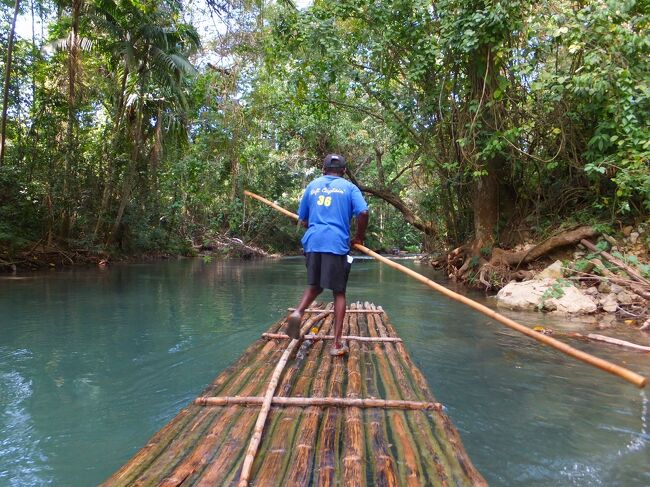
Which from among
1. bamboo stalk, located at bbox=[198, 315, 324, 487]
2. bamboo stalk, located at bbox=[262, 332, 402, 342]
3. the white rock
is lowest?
bamboo stalk, located at bbox=[198, 315, 324, 487]

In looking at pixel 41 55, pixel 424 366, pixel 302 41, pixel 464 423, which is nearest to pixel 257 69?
pixel 302 41

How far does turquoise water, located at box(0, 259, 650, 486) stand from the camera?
258 cm

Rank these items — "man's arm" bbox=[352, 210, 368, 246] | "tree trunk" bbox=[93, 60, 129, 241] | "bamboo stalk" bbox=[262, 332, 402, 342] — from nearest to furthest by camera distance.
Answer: "man's arm" bbox=[352, 210, 368, 246]
"bamboo stalk" bbox=[262, 332, 402, 342]
"tree trunk" bbox=[93, 60, 129, 241]

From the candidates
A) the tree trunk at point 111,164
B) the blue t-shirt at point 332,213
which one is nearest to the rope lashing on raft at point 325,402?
the blue t-shirt at point 332,213

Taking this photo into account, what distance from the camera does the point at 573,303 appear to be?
7.06 metres

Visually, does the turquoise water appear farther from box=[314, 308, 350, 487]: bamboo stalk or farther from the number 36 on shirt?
the number 36 on shirt

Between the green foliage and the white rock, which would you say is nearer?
the white rock

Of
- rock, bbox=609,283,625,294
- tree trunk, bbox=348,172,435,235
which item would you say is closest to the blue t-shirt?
rock, bbox=609,283,625,294

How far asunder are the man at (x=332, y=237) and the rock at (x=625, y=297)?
5.33 metres

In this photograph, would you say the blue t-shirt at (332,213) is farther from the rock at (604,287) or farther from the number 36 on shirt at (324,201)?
the rock at (604,287)

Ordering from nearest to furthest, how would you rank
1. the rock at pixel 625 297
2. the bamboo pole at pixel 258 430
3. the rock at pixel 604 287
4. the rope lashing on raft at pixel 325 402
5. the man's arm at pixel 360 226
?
the bamboo pole at pixel 258 430, the rope lashing on raft at pixel 325 402, the man's arm at pixel 360 226, the rock at pixel 625 297, the rock at pixel 604 287

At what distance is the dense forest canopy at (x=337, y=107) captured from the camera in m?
6.92

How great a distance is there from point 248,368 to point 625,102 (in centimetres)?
624

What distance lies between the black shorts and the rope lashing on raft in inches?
43.2
